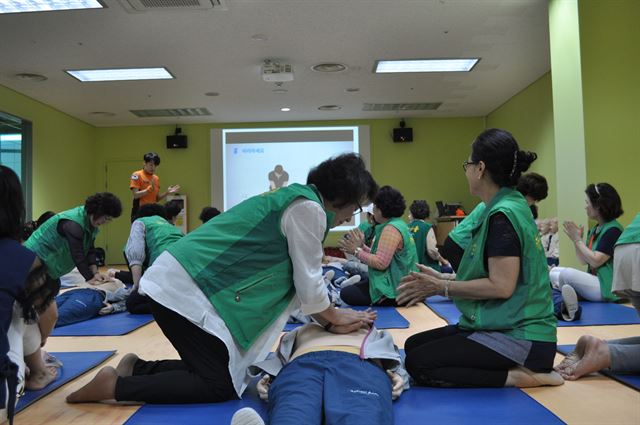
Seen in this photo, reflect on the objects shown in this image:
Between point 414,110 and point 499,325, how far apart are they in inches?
310

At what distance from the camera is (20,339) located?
160cm

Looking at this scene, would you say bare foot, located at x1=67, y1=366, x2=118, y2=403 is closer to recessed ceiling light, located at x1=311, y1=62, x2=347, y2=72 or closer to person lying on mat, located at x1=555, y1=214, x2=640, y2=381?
person lying on mat, located at x1=555, y1=214, x2=640, y2=381

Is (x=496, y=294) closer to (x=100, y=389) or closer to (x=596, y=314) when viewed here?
(x=100, y=389)

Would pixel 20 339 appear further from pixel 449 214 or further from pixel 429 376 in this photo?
pixel 449 214

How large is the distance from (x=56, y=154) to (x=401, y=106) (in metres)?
6.26

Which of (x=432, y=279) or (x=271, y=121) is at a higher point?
(x=271, y=121)

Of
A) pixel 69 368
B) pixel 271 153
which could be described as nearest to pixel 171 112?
pixel 271 153

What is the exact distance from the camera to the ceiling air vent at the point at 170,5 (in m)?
4.58

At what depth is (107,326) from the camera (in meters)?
3.47

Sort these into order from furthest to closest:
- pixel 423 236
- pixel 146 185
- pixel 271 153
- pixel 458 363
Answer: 1. pixel 271 153
2. pixel 146 185
3. pixel 423 236
4. pixel 458 363

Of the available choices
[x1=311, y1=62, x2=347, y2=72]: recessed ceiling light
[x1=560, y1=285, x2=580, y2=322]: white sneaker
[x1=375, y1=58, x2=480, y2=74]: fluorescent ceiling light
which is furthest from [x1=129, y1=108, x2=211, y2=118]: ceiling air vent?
[x1=560, y1=285, x2=580, y2=322]: white sneaker

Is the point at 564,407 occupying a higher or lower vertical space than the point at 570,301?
lower

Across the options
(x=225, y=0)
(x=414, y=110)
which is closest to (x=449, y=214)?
(x=414, y=110)

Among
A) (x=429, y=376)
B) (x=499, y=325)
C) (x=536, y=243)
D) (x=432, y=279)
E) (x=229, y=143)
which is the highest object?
(x=229, y=143)
